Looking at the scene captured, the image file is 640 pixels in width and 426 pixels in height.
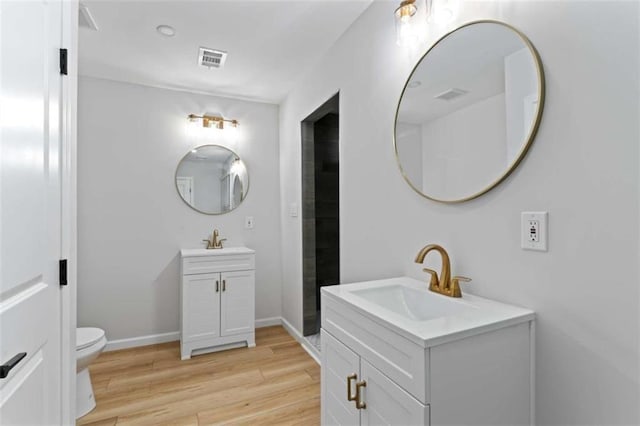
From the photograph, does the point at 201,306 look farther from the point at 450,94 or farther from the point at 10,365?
the point at 450,94

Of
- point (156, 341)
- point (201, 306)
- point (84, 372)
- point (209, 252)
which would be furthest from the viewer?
point (156, 341)

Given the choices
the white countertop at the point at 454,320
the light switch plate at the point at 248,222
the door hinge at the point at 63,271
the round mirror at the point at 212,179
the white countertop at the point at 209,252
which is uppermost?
the round mirror at the point at 212,179

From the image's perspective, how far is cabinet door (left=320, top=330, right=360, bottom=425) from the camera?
1246 mm

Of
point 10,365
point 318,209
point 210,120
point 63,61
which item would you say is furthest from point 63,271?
point 318,209

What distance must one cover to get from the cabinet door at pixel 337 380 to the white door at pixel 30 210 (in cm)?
98

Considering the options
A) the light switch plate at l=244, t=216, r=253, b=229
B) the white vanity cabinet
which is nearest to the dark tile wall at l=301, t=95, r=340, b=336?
the light switch plate at l=244, t=216, r=253, b=229

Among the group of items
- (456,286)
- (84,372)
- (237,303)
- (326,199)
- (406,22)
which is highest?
(406,22)

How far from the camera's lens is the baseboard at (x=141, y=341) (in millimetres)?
2891

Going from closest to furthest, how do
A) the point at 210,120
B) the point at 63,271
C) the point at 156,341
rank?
the point at 63,271 < the point at 156,341 < the point at 210,120

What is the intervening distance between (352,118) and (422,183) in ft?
2.68

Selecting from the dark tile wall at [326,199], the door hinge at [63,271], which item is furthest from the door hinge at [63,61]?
the dark tile wall at [326,199]

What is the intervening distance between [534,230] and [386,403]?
75 cm

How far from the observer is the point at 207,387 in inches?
88.4

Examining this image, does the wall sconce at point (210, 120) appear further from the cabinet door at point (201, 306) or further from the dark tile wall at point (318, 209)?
the cabinet door at point (201, 306)
